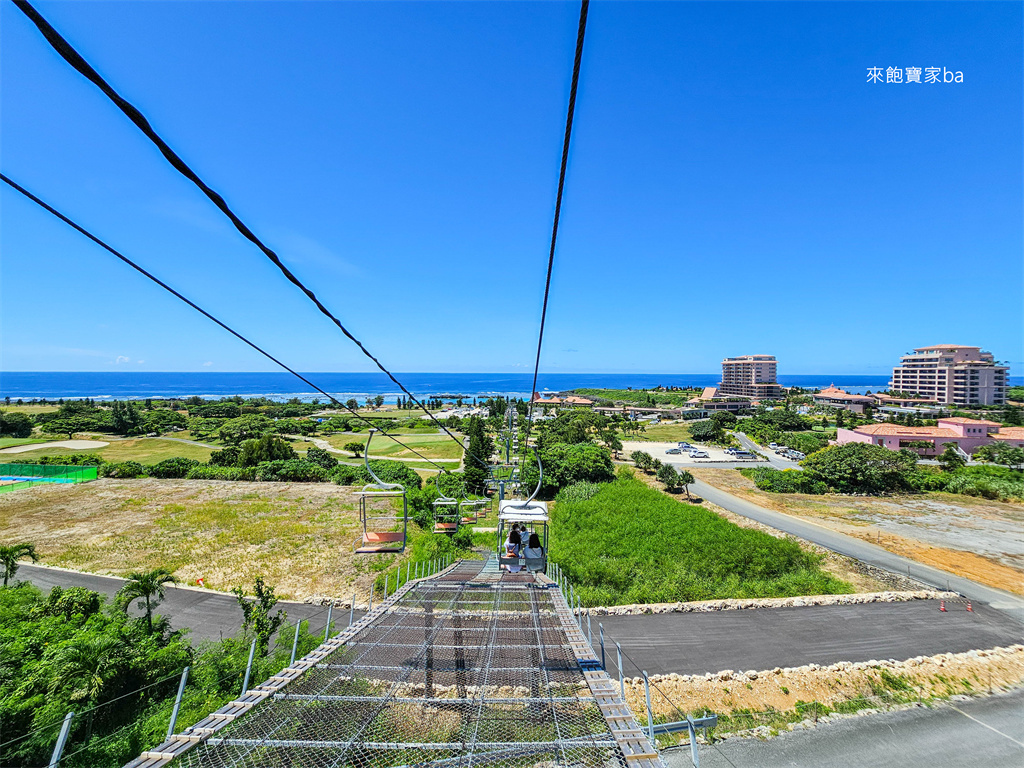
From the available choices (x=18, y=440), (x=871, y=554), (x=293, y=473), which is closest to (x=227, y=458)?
(x=293, y=473)

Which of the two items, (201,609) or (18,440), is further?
(18,440)

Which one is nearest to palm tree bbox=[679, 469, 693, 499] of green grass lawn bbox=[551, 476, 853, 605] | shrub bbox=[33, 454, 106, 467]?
green grass lawn bbox=[551, 476, 853, 605]

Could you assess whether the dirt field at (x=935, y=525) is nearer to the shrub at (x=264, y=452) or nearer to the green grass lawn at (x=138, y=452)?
the shrub at (x=264, y=452)

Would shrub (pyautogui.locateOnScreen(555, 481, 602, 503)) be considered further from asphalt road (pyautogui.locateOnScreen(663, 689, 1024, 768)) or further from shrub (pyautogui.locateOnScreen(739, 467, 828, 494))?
asphalt road (pyautogui.locateOnScreen(663, 689, 1024, 768))

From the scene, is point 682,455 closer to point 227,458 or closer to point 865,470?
point 865,470

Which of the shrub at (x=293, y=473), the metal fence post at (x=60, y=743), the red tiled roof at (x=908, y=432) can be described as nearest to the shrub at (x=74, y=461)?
the shrub at (x=293, y=473)
